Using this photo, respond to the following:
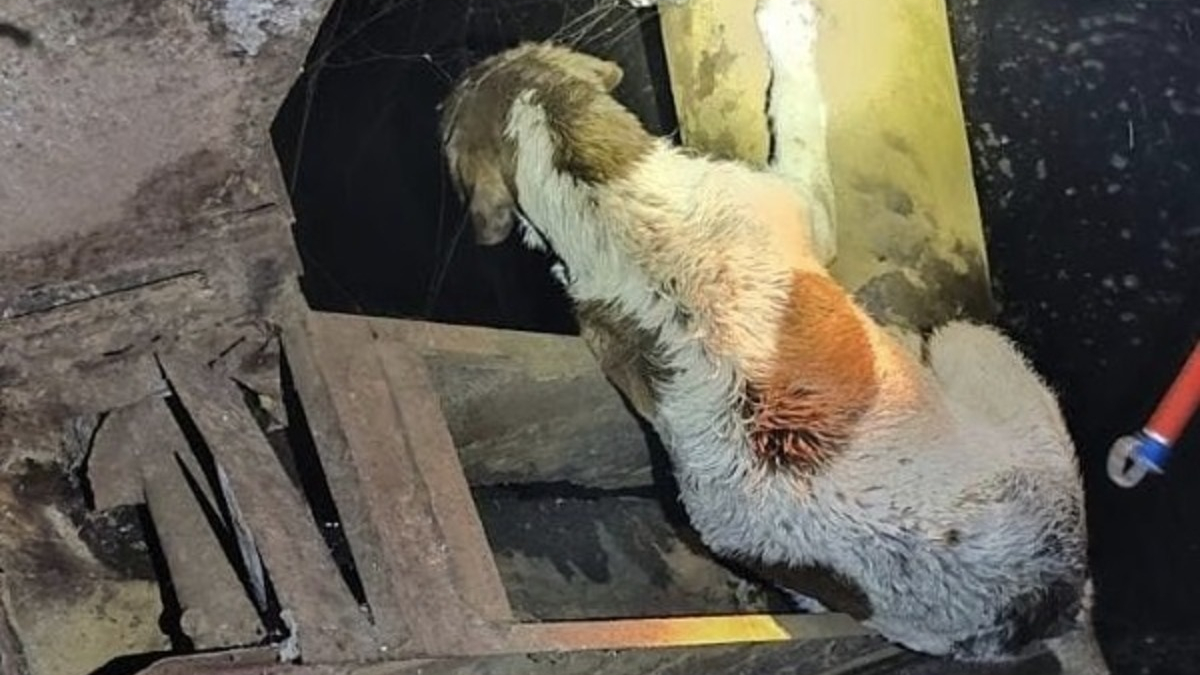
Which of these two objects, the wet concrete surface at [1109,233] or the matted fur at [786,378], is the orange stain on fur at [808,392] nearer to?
the matted fur at [786,378]

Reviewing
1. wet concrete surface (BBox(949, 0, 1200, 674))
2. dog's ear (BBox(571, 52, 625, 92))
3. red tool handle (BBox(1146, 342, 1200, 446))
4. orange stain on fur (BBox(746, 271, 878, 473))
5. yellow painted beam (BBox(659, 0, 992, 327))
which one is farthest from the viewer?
wet concrete surface (BBox(949, 0, 1200, 674))

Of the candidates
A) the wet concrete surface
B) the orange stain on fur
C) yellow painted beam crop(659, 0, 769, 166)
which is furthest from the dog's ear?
the wet concrete surface

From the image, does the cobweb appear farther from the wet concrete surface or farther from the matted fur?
the wet concrete surface

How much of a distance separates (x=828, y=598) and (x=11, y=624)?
5.05 feet

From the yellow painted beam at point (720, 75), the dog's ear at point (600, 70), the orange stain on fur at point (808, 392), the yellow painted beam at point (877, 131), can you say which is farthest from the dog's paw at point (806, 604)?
the dog's ear at point (600, 70)

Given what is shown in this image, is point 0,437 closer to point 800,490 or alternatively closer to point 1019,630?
point 800,490

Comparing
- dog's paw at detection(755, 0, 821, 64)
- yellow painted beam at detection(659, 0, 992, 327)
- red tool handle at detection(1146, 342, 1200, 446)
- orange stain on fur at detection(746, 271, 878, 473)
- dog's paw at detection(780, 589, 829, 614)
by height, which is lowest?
dog's paw at detection(780, 589, 829, 614)

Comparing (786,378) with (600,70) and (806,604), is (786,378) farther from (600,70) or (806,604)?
(600,70)

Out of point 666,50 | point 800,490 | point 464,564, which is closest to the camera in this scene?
point 464,564

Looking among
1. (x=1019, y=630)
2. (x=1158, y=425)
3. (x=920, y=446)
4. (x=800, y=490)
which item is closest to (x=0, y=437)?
(x=800, y=490)

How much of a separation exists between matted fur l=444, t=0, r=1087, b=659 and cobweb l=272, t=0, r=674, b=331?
61cm

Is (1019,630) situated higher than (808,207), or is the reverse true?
(808,207)

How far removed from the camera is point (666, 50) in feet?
13.7

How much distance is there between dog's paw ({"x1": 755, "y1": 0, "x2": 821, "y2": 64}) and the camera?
12.7ft
